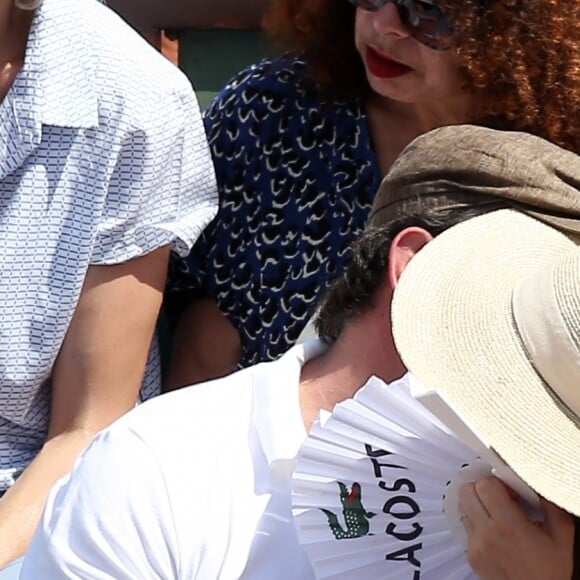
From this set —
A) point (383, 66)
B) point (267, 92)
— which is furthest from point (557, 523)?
point (267, 92)

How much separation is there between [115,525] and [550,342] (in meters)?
0.48

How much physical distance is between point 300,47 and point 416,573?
3.93ft

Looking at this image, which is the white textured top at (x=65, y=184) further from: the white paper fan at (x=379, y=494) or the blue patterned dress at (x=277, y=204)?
the white paper fan at (x=379, y=494)

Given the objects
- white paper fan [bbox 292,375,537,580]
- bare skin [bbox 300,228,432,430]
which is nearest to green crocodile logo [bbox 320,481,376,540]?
white paper fan [bbox 292,375,537,580]

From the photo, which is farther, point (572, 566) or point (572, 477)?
point (572, 566)

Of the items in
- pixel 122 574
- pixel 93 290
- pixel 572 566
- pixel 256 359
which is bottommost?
pixel 256 359

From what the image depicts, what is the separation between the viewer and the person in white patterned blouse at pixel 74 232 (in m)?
1.98

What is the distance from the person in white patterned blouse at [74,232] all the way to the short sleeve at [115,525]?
62cm

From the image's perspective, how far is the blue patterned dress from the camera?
214cm

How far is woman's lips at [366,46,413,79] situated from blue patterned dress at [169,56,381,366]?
0.12 m

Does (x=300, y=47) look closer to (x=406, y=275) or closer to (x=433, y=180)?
(x=433, y=180)

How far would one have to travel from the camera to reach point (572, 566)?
3.92 ft

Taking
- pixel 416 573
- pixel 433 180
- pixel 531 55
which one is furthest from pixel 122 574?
pixel 531 55

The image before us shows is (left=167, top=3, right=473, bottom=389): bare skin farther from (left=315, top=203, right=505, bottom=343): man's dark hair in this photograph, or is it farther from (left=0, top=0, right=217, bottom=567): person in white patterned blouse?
(left=315, top=203, right=505, bottom=343): man's dark hair
